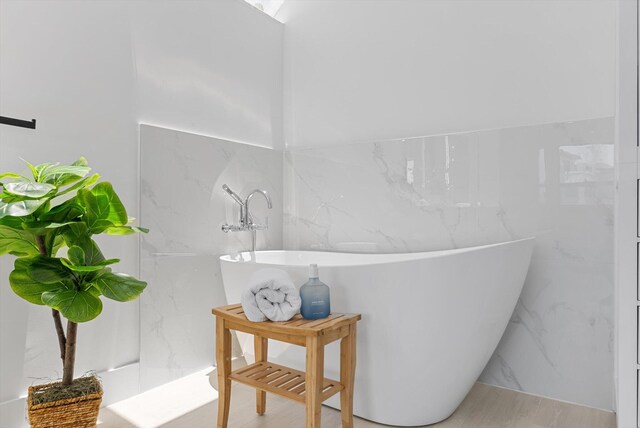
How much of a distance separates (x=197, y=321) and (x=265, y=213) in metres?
0.89

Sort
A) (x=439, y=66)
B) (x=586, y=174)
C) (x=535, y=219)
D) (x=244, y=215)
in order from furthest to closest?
(x=244, y=215) → (x=439, y=66) → (x=535, y=219) → (x=586, y=174)

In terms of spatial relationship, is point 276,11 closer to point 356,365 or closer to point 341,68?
point 341,68

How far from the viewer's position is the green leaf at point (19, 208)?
138 cm

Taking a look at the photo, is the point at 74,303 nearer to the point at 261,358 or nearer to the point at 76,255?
the point at 76,255

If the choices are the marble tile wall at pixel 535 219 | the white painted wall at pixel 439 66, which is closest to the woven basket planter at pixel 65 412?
the marble tile wall at pixel 535 219

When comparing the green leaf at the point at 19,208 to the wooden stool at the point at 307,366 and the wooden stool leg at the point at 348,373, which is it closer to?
the wooden stool at the point at 307,366

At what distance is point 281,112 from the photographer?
338 cm

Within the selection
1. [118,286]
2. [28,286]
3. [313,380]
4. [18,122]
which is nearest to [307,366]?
[313,380]

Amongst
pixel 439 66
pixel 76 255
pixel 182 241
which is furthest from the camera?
pixel 439 66

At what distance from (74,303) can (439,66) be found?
2256 millimetres

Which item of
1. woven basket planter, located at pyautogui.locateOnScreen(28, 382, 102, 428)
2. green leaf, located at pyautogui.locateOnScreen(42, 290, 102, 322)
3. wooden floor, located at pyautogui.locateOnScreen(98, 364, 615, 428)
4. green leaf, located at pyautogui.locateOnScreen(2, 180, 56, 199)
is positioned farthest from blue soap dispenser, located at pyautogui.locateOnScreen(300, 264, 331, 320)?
green leaf, located at pyautogui.locateOnScreen(2, 180, 56, 199)

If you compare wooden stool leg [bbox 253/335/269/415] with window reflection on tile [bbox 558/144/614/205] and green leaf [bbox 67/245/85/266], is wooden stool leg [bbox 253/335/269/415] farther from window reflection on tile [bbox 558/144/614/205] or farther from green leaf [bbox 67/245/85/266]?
window reflection on tile [bbox 558/144/614/205]

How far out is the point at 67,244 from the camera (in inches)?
63.4

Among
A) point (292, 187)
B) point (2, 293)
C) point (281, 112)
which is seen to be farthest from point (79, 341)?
point (281, 112)
